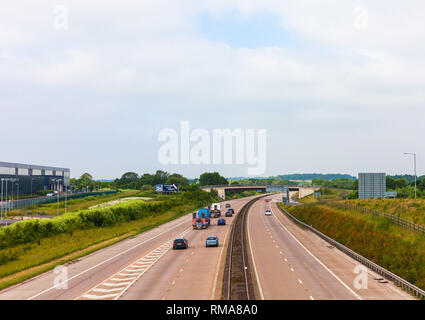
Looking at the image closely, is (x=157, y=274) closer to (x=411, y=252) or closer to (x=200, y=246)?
(x=200, y=246)

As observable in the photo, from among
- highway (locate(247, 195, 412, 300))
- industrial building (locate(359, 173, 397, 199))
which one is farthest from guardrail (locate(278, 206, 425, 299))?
industrial building (locate(359, 173, 397, 199))

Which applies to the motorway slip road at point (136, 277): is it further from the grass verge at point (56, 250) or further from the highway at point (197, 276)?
the grass verge at point (56, 250)

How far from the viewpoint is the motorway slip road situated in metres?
27.9

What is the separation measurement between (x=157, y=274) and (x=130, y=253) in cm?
1500

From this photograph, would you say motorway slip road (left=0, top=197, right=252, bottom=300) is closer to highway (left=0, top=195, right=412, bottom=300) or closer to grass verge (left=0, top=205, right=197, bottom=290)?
highway (left=0, top=195, right=412, bottom=300)

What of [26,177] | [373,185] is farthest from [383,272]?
[26,177]

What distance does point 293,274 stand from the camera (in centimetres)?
3394

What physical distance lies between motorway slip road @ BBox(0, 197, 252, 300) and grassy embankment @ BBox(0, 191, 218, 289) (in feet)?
10.4

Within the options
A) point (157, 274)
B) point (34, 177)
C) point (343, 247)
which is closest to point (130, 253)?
point (157, 274)

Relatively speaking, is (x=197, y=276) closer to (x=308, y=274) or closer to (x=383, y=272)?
(x=308, y=274)

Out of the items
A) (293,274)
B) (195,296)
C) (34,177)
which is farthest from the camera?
(34,177)

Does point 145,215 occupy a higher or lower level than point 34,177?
lower

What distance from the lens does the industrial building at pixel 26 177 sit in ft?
466
